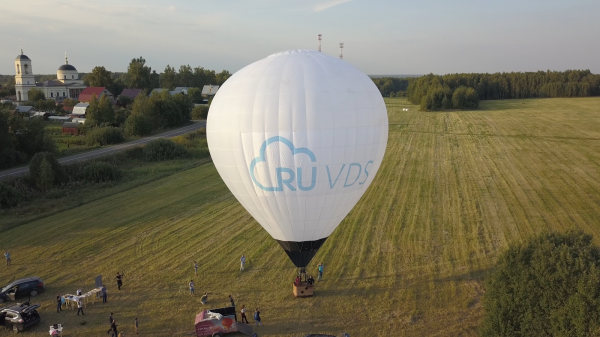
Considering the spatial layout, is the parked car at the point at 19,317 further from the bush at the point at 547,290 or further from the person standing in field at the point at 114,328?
the bush at the point at 547,290

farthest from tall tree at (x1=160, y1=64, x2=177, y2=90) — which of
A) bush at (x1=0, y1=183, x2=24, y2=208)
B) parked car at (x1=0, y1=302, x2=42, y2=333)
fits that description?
parked car at (x1=0, y1=302, x2=42, y2=333)

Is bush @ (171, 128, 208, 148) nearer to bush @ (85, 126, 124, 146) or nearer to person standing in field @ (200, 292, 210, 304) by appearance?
bush @ (85, 126, 124, 146)

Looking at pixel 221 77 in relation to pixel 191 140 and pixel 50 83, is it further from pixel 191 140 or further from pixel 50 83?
pixel 191 140

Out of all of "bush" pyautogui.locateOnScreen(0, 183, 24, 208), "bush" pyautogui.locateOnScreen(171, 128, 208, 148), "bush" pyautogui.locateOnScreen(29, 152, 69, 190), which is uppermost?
"bush" pyautogui.locateOnScreen(171, 128, 208, 148)

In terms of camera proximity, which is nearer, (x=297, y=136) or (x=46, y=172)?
(x=297, y=136)

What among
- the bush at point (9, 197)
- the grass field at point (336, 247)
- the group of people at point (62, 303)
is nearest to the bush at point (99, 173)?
the grass field at point (336, 247)

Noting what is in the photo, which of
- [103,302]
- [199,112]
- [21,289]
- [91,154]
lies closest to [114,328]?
[103,302]

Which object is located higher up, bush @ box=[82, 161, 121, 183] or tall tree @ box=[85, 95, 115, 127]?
tall tree @ box=[85, 95, 115, 127]
